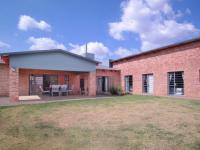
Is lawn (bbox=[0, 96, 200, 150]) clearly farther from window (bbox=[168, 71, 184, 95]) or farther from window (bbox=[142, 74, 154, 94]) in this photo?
window (bbox=[142, 74, 154, 94])

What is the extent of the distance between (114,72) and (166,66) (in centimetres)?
757

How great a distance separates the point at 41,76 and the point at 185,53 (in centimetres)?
1443

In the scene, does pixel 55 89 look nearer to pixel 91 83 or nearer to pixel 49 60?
pixel 91 83

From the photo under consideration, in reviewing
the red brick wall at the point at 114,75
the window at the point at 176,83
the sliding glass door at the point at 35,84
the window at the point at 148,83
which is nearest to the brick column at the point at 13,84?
the sliding glass door at the point at 35,84

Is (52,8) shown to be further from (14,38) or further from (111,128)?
(111,128)

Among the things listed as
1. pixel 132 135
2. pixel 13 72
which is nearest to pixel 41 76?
pixel 13 72

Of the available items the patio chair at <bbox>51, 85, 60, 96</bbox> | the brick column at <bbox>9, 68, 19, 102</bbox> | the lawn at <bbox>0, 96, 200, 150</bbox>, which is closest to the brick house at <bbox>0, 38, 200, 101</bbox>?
the brick column at <bbox>9, 68, 19, 102</bbox>

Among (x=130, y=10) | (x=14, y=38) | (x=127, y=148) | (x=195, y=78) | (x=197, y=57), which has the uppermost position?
(x=130, y=10)

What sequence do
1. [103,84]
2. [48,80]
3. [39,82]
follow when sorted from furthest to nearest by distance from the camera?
[103,84]
[48,80]
[39,82]

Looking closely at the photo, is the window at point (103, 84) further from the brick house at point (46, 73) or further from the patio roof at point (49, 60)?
the patio roof at point (49, 60)

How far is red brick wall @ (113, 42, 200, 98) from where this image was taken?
14.1m

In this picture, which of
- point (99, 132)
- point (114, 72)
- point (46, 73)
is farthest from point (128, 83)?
point (99, 132)

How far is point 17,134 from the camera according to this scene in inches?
220

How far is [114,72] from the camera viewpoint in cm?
2269
